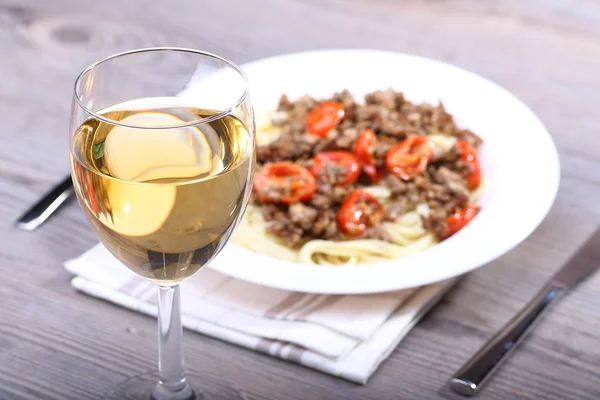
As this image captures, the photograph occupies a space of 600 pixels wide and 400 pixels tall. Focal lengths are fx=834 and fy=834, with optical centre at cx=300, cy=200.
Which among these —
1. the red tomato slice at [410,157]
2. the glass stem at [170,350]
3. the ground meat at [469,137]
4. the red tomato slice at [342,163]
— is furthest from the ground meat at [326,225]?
the glass stem at [170,350]

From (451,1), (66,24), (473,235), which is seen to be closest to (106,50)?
(66,24)

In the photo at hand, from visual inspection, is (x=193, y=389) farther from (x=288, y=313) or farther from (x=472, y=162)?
(x=472, y=162)

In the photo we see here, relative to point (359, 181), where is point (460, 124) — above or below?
above

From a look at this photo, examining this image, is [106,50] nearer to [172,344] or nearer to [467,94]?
[467,94]

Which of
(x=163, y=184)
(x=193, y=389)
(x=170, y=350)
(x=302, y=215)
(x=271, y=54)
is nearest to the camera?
(x=163, y=184)

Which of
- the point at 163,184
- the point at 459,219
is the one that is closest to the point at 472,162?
the point at 459,219

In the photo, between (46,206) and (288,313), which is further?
(46,206)

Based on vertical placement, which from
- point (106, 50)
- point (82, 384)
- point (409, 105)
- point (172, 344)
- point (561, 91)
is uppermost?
point (561, 91)
